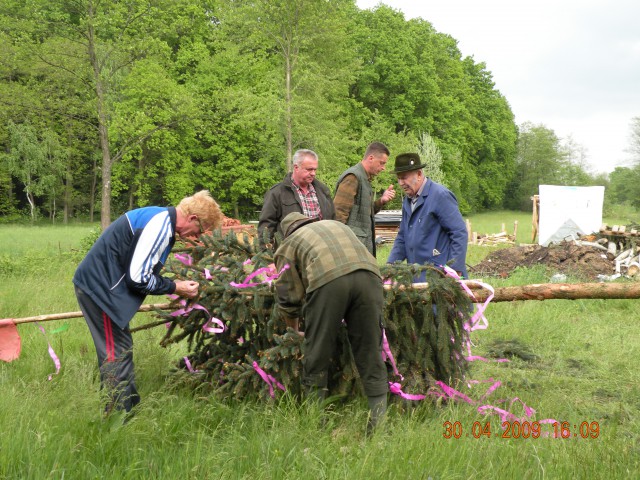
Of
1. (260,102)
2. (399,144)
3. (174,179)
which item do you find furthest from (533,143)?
(260,102)

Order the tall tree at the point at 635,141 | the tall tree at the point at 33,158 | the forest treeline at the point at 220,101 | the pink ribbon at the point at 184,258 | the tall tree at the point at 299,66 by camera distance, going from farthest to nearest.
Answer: the tall tree at the point at 635,141 < the tall tree at the point at 33,158 < the tall tree at the point at 299,66 < the forest treeline at the point at 220,101 < the pink ribbon at the point at 184,258

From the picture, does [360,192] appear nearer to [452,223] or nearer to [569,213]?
[452,223]

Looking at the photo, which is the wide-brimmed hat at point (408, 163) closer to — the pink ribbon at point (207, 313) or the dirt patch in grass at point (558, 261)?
the pink ribbon at point (207, 313)

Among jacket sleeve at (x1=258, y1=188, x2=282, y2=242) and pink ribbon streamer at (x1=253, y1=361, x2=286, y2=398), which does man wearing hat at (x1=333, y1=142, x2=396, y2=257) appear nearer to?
jacket sleeve at (x1=258, y1=188, x2=282, y2=242)

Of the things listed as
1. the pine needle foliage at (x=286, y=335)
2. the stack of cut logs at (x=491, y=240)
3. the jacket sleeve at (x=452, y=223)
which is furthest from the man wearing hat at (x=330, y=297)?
the stack of cut logs at (x=491, y=240)

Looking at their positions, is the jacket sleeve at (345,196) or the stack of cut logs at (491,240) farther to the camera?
the stack of cut logs at (491,240)

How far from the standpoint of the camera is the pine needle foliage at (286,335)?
403cm

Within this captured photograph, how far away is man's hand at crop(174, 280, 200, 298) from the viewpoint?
4125 millimetres

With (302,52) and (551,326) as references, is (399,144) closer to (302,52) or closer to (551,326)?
(302,52)

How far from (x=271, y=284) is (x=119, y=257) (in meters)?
1.11

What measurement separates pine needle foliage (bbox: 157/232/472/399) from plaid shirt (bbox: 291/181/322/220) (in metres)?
1.44

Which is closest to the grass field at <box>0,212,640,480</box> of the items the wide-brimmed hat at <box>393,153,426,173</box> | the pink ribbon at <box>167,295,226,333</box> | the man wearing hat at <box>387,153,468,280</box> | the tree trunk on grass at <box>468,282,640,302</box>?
the pink ribbon at <box>167,295,226,333</box>

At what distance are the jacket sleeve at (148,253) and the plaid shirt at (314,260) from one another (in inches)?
31.5

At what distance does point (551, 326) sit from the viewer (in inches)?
306
